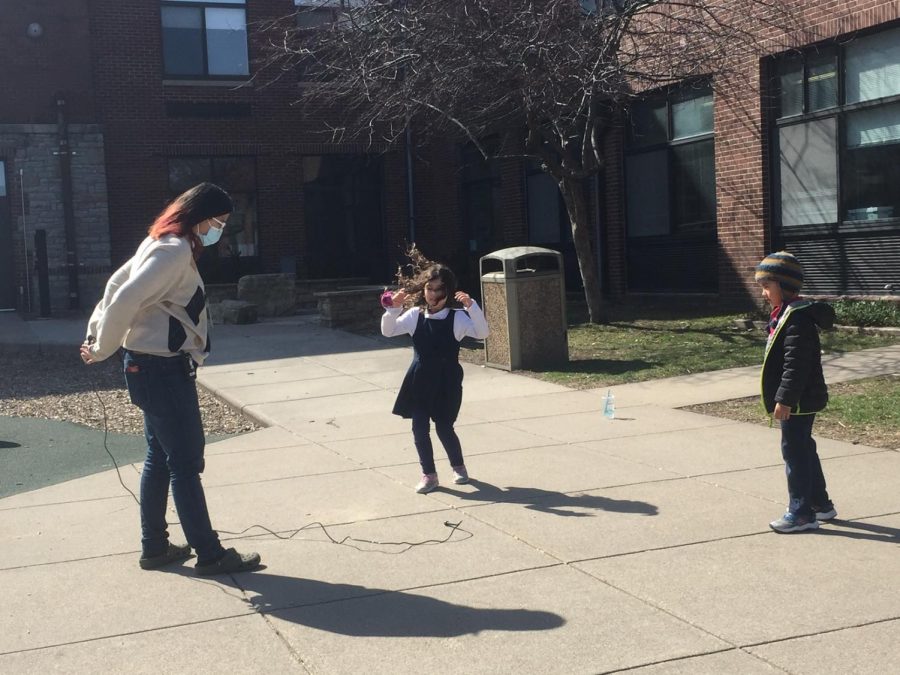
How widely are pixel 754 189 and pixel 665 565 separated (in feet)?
35.8

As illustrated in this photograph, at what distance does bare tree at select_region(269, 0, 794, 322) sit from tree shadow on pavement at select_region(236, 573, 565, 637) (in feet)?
28.9

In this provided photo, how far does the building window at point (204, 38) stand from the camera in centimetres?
2183

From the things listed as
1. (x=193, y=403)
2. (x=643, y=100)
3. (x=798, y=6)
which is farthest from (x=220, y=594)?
(x=643, y=100)

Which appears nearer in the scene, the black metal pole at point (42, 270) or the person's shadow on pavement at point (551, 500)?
the person's shadow on pavement at point (551, 500)

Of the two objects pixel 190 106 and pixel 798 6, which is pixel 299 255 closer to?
pixel 190 106

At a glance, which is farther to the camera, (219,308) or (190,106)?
(190,106)

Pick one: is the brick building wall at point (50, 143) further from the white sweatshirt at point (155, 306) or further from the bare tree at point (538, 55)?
the white sweatshirt at point (155, 306)

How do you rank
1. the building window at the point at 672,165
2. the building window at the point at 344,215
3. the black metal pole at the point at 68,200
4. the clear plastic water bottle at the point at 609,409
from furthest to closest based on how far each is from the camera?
the building window at the point at 344,215
the black metal pole at the point at 68,200
the building window at the point at 672,165
the clear plastic water bottle at the point at 609,409

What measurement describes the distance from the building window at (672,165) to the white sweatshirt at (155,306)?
1190 cm

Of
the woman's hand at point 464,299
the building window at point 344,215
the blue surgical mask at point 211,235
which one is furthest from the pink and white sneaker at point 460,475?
the building window at point 344,215

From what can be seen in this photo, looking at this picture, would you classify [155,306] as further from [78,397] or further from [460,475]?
[78,397]

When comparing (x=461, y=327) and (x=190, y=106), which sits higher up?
(x=190, y=106)

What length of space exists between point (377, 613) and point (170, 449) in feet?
4.16

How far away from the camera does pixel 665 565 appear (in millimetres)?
4840
